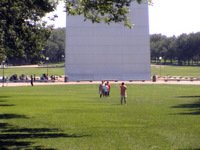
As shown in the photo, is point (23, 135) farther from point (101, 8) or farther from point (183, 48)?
point (183, 48)

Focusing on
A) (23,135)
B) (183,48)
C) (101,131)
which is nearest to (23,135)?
(23,135)

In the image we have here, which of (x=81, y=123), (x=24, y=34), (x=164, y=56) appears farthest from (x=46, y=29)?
(x=164, y=56)

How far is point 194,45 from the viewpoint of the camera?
579 feet

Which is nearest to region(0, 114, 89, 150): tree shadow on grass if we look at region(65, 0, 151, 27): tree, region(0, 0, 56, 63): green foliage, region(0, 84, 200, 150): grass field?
region(0, 84, 200, 150): grass field

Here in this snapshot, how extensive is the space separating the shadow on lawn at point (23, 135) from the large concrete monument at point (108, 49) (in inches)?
3153

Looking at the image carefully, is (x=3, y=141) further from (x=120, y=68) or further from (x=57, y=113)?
(x=120, y=68)

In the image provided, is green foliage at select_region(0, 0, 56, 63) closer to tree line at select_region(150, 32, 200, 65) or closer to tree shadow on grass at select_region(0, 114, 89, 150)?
tree shadow on grass at select_region(0, 114, 89, 150)

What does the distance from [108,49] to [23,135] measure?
8638cm

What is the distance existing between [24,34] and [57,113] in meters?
11.3

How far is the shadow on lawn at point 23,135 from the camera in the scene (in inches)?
650

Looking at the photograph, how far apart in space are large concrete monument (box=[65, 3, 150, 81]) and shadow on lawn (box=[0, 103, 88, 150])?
263 ft

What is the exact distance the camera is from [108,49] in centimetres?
10519

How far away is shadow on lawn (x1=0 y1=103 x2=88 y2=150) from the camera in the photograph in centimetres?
1652

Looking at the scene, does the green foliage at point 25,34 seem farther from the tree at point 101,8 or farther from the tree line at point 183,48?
the tree line at point 183,48
